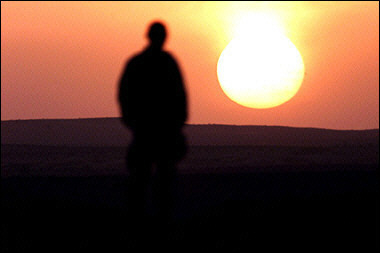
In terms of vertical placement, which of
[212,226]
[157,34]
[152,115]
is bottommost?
[212,226]

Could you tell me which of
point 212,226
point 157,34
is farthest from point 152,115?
point 212,226

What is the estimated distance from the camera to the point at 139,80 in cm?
723

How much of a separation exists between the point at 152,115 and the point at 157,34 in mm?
777

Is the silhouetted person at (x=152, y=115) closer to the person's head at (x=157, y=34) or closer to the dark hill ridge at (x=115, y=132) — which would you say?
the person's head at (x=157, y=34)

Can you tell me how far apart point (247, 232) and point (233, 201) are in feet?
10.3

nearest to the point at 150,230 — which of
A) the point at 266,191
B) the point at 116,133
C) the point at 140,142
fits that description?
the point at 140,142

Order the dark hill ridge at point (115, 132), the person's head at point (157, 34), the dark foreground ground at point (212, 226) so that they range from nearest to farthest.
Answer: the person's head at point (157, 34) → the dark foreground ground at point (212, 226) → the dark hill ridge at point (115, 132)

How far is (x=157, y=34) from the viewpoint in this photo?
7.17 m

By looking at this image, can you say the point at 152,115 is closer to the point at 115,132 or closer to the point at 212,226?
the point at 212,226

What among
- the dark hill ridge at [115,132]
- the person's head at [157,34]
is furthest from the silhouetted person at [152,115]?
the dark hill ridge at [115,132]

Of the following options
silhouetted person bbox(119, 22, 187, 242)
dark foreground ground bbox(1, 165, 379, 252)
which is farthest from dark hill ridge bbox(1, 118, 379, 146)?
silhouetted person bbox(119, 22, 187, 242)

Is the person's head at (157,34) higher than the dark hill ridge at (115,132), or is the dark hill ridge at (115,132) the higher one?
the person's head at (157,34)

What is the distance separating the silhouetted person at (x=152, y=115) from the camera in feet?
23.7

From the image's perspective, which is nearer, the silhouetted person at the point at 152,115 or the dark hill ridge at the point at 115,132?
the silhouetted person at the point at 152,115
